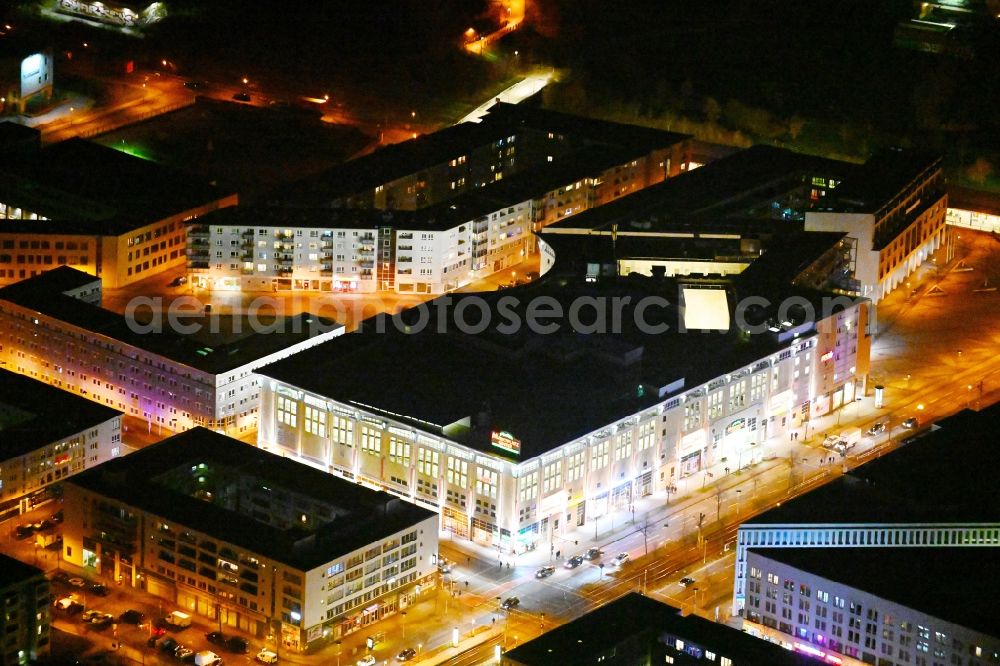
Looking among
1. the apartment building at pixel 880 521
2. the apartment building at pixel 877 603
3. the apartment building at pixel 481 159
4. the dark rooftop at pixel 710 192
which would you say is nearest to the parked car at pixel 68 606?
the apartment building at pixel 880 521

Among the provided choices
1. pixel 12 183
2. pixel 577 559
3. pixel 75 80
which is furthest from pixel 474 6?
pixel 577 559

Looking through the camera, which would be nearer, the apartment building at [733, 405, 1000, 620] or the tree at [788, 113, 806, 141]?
the apartment building at [733, 405, 1000, 620]

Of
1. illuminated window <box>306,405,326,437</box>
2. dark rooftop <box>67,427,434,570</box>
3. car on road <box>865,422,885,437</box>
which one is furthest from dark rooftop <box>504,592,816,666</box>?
car on road <box>865,422,885,437</box>

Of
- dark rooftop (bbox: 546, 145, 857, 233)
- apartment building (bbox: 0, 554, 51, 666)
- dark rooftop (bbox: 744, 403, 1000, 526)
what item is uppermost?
dark rooftop (bbox: 546, 145, 857, 233)

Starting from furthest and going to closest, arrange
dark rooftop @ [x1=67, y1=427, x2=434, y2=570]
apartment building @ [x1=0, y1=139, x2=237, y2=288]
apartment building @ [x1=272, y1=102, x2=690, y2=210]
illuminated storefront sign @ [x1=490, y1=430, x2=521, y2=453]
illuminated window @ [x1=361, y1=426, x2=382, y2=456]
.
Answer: apartment building @ [x1=272, y1=102, x2=690, y2=210]
apartment building @ [x1=0, y1=139, x2=237, y2=288]
illuminated window @ [x1=361, y1=426, x2=382, y2=456]
illuminated storefront sign @ [x1=490, y1=430, x2=521, y2=453]
dark rooftop @ [x1=67, y1=427, x2=434, y2=570]

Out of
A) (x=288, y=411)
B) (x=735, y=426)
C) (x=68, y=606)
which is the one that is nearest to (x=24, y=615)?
(x=68, y=606)

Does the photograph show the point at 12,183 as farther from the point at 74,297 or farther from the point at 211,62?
the point at 211,62

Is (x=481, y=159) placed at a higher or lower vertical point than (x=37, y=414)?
higher

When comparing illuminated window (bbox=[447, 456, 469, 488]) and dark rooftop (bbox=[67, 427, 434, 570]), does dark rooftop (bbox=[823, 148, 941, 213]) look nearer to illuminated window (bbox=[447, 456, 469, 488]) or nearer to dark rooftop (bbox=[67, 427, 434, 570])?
illuminated window (bbox=[447, 456, 469, 488])

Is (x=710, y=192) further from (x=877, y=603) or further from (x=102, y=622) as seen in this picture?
(x=102, y=622)
